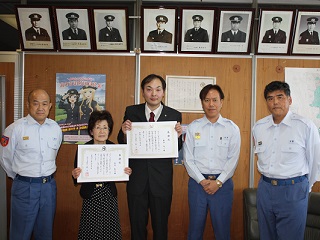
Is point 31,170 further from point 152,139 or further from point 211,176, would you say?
point 211,176

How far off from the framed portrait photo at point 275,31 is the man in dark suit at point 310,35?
0.15 metres

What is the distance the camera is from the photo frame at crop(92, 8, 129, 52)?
3.29 metres

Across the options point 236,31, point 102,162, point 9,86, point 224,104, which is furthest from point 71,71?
point 236,31

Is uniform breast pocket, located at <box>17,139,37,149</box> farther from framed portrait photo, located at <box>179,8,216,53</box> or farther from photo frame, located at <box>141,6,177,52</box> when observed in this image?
framed portrait photo, located at <box>179,8,216,53</box>

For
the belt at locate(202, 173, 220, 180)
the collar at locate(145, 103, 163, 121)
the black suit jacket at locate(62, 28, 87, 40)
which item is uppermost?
the black suit jacket at locate(62, 28, 87, 40)

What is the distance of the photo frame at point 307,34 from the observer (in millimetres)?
3342

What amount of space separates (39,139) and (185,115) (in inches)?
59.4

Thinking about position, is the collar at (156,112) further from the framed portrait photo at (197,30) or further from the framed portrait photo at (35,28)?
the framed portrait photo at (35,28)

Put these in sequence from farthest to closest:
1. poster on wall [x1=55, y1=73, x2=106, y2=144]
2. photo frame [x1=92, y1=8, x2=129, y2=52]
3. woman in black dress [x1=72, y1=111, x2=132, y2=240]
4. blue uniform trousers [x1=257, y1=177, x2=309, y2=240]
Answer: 1. poster on wall [x1=55, y1=73, x2=106, y2=144]
2. photo frame [x1=92, y1=8, x2=129, y2=52]
3. woman in black dress [x1=72, y1=111, x2=132, y2=240]
4. blue uniform trousers [x1=257, y1=177, x2=309, y2=240]

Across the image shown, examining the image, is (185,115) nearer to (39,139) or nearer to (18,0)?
(39,139)

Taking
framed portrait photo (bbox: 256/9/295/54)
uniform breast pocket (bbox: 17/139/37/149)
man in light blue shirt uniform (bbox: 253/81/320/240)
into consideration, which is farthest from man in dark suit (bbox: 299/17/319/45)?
uniform breast pocket (bbox: 17/139/37/149)

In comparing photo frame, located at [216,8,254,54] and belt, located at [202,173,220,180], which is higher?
photo frame, located at [216,8,254,54]

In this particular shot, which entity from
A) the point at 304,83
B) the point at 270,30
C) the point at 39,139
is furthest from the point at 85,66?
the point at 304,83

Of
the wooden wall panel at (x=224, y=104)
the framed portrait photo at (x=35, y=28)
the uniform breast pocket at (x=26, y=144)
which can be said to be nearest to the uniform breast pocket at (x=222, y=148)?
the wooden wall panel at (x=224, y=104)
